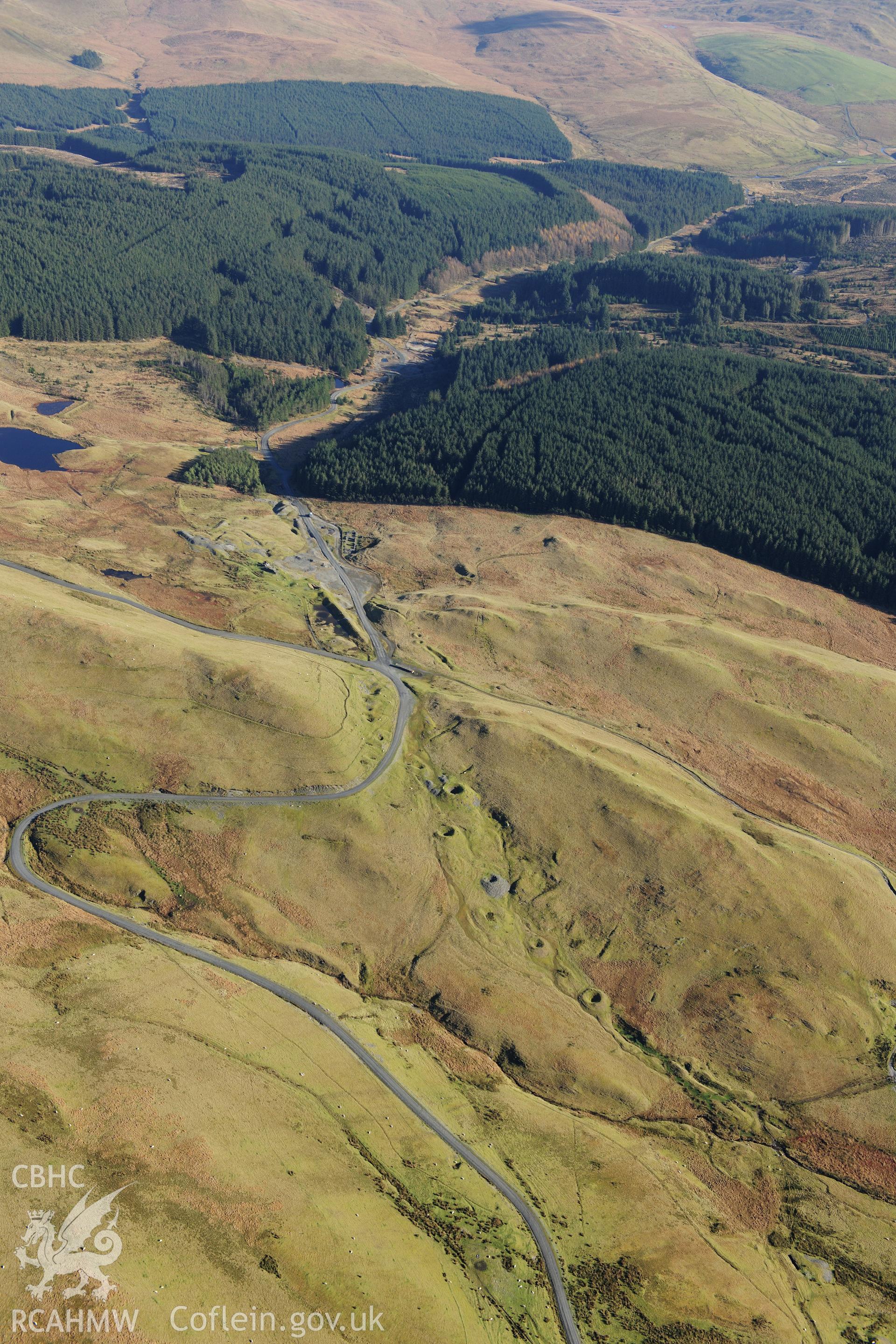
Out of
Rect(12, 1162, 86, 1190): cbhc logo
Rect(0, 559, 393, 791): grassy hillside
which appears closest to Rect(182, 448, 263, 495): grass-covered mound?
Rect(0, 559, 393, 791): grassy hillside

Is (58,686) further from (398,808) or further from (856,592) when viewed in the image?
(856,592)

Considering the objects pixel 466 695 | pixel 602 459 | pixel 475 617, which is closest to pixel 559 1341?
pixel 466 695

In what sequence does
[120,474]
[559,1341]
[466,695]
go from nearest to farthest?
[559,1341]
[466,695]
[120,474]

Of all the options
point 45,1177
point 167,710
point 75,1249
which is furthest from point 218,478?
point 75,1249

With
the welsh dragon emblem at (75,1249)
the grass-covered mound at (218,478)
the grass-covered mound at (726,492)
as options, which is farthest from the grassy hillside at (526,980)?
the grass-covered mound at (218,478)

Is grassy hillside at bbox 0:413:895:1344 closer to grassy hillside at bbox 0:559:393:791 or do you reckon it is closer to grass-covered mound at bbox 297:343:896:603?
grassy hillside at bbox 0:559:393:791

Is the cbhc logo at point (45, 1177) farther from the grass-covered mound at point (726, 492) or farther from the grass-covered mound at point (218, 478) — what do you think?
the grass-covered mound at point (218, 478)

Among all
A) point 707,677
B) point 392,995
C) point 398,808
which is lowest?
point 392,995
